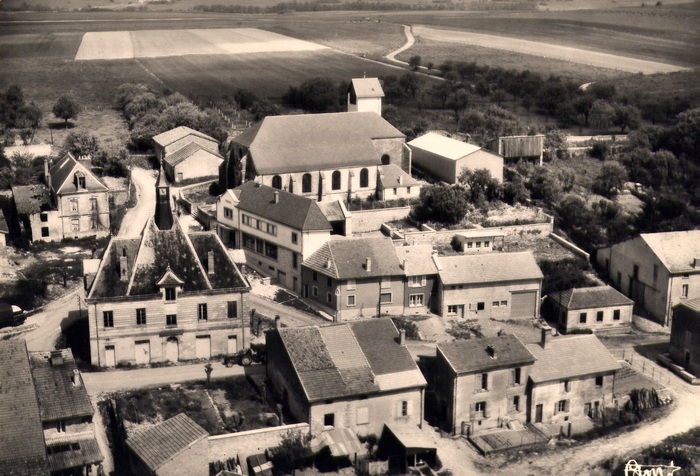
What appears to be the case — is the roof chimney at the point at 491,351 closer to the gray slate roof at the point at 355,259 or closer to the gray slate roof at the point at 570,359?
the gray slate roof at the point at 570,359

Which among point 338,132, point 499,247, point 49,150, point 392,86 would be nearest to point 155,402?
point 499,247

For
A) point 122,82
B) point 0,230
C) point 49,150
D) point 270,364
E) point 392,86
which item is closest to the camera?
point 270,364

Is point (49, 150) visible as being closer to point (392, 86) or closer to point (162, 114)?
point (162, 114)

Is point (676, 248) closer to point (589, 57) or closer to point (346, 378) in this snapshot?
point (346, 378)

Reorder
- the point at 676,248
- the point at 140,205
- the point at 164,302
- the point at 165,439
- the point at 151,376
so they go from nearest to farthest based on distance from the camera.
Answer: the point at 165,439, the point at 151,376, the point at 164,302, the point at 676,248, the point at 140,205

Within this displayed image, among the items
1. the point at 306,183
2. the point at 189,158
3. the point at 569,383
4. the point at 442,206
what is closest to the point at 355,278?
the point at 569,383

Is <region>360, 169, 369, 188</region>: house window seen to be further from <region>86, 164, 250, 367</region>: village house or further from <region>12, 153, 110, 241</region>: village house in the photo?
<region>86, 164, 250, 367</region>: village house
